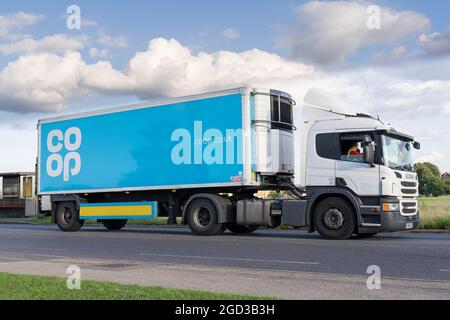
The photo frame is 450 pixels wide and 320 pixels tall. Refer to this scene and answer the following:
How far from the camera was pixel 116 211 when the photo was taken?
20594 millimetres

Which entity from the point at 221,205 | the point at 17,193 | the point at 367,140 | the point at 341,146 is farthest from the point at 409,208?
the point at 17,193

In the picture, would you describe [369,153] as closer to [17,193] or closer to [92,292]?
[92,292]

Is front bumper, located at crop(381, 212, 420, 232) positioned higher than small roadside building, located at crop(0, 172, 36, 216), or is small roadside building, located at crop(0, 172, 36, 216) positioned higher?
small roadside building, located at crop(0, 172, 36, 216)

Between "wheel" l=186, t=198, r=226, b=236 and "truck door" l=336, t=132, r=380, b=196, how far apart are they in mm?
3876

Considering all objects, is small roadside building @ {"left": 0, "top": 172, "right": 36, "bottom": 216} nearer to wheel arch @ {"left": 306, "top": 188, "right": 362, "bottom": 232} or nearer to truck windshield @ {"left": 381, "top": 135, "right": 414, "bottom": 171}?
wheel arch @ {"left": 306, "top": 188, "right": 362, "bottom": 232}

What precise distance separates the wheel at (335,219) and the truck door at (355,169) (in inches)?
19.4

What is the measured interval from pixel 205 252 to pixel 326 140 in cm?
458

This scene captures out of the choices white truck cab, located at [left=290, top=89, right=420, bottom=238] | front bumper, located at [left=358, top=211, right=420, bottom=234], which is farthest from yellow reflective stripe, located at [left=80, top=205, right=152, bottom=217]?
front bumper, located at [left=358, top=211, right=420, bottom=234]

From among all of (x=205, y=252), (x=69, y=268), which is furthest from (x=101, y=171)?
(x=69, y=268)

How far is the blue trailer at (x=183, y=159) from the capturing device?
57.0 ft

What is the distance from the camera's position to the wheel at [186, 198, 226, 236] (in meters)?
17.8

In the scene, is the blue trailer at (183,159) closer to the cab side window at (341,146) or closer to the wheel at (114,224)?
the wheel at (114,224)

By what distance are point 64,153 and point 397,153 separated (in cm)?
1162
